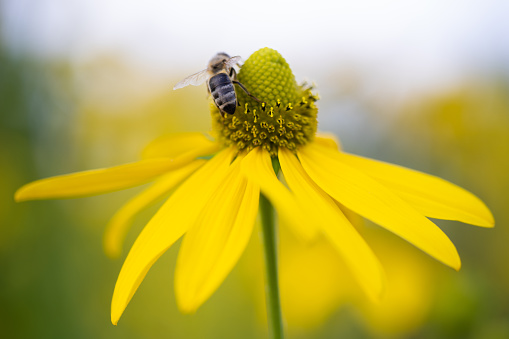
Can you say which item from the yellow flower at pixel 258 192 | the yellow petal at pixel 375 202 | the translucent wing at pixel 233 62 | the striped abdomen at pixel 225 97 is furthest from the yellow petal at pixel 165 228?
the translucent wing at pixel 233 62

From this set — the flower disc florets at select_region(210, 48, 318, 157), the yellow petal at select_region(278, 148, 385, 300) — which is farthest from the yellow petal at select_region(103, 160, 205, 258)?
the yellow petal at select_region(278, 148, 385, 300)

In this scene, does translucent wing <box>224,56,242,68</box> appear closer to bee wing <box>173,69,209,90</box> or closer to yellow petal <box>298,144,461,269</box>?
bee wing <box>173,69,209,90</box>

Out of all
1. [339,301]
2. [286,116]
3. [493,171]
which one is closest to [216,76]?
[286,116]

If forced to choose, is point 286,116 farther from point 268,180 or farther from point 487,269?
point 487,269

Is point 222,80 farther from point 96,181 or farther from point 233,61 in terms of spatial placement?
point 96,181

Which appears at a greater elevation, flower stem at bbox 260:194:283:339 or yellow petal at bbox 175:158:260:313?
yellow petal at bbox 175:158:260:313

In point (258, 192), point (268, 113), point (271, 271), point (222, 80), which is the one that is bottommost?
point (271, 271)

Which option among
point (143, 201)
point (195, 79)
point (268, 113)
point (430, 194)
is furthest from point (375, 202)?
point (195, 79)
